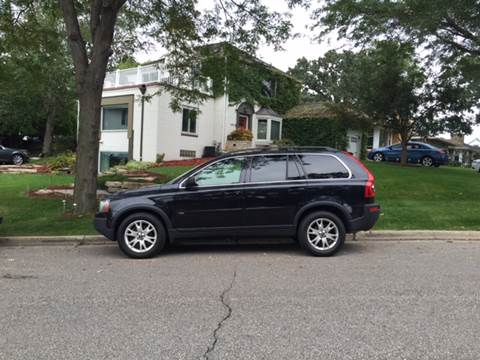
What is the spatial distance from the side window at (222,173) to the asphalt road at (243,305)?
1.23 m

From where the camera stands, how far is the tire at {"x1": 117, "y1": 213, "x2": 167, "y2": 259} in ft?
23.3

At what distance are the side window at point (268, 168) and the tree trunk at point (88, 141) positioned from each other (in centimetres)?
432

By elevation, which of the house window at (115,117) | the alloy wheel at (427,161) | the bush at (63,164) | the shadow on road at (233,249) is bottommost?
the shadow on road at (233,249)

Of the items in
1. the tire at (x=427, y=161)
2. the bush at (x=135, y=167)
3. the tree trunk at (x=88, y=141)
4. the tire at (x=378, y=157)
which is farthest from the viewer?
the tire at (x=378, y=157)

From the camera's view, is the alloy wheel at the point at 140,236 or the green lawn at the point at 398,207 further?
the green lawn at the point at 398,207

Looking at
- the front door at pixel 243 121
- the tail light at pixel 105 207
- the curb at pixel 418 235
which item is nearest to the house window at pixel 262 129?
the front door at pixel 243 121

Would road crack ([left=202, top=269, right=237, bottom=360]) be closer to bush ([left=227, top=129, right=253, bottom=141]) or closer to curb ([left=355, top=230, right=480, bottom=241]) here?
curb ([left=355, top=230, right=480, bottom=241])

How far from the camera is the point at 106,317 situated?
4.50 metres

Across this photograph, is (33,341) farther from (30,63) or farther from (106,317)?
(30,63)

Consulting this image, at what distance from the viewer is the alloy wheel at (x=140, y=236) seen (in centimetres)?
711

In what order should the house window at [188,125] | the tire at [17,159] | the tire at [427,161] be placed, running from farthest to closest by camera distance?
the tire at [17,159] < the tire at [427,161] < the house window at [188,125]

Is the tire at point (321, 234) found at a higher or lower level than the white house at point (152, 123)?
lower

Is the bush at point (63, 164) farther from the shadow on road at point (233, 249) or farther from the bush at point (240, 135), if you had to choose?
the shadow on road at point (233, 249)

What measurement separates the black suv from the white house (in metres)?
14.7
